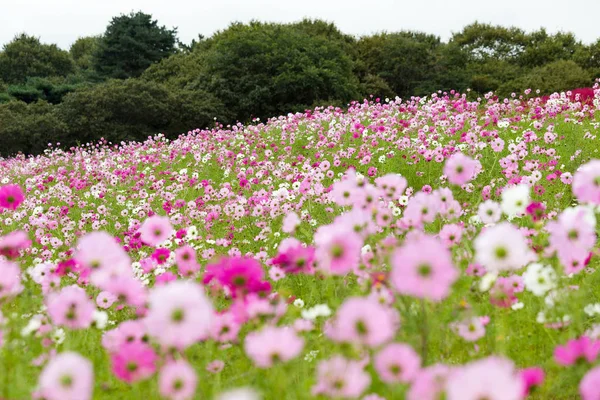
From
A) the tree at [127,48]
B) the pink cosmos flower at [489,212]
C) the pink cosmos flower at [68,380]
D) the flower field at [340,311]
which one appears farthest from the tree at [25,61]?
the pink cosmos flower at [68,380]

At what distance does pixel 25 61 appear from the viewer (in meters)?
30.5

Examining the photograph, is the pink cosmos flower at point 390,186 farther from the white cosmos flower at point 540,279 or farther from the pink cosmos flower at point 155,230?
the pink cosmos flower at point 155,230

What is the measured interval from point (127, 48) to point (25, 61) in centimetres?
836

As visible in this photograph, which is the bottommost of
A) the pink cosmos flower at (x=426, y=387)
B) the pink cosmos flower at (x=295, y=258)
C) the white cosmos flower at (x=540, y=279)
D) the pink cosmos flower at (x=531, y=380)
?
the pink cosmos flower at (x=426, y=387)

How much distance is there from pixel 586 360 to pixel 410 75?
78.6 ft

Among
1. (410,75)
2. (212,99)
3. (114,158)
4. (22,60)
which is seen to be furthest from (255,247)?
(22,60)

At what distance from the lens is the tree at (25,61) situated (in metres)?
30.1

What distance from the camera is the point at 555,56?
27.6 m

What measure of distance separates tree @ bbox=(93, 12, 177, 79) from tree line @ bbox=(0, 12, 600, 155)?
0.16 ft

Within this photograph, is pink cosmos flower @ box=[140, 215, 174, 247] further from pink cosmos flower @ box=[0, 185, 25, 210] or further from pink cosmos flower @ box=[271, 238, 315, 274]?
pink cosmos flower @ box=[0, 185, 25, 210]

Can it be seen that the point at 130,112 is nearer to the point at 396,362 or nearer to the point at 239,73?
the point at 239,73

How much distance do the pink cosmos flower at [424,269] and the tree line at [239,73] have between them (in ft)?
40.8

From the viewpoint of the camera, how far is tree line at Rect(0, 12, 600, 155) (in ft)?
54.2

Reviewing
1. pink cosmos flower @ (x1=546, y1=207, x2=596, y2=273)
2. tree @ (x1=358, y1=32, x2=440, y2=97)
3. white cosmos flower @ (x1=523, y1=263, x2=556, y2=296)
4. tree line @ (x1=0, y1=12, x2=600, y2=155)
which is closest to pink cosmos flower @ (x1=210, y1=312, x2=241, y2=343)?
pink cosmos flower @ (x1=546, y1=207, x2=596, y2=273)
